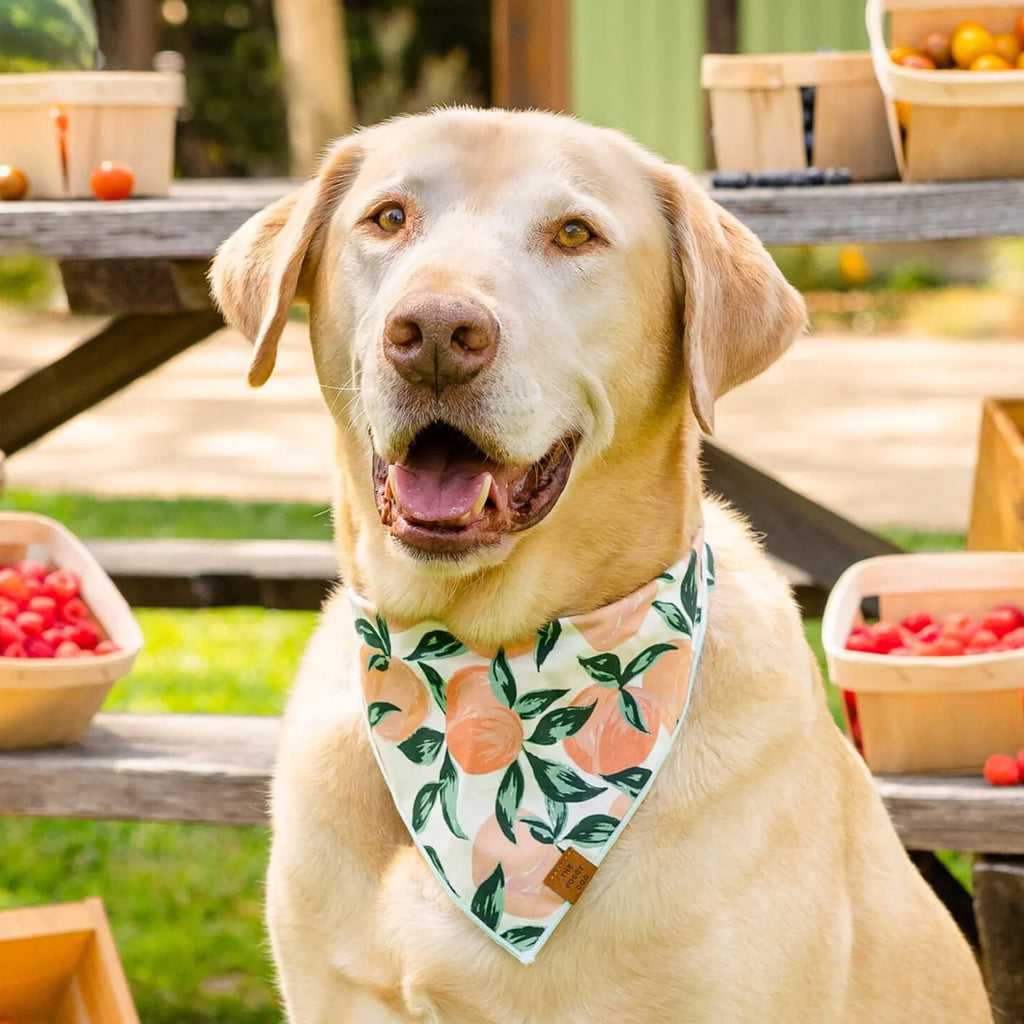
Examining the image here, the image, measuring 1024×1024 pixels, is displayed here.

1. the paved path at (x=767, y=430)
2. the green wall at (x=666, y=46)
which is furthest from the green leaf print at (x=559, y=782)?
the green wall at (x=666, y=46)

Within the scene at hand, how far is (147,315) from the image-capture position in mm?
4148

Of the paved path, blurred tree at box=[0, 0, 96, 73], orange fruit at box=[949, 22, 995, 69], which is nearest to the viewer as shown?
orange fruit at box=[949, 22, 995, 69]

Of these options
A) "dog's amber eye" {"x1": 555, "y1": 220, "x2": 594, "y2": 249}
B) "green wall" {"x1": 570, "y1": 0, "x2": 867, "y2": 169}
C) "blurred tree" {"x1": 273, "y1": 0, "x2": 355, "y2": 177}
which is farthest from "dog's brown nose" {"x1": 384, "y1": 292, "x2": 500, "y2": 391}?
"blurred tree" {"x1": 273, "y1": 0, "x2": 355, "y2": 177}

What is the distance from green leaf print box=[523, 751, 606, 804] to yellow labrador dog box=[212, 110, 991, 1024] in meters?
0.02

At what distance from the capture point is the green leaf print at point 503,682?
2.33 meters

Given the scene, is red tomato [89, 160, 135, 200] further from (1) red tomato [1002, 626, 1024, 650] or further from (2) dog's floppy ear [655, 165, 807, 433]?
(1) red tomato [1002, 626, 1024, 650]

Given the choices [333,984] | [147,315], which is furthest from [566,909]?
[147,315]

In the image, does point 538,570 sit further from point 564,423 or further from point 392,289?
point 392,289

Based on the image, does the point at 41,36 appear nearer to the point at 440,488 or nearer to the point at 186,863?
the point at 440,488

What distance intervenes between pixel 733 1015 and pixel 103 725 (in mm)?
1540

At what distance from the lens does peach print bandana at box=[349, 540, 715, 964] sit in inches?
87.9

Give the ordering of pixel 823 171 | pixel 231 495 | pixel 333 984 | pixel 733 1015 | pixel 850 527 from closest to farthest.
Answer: pixel 733 1015 → pixel 333 984 → pixel 823 171 → pixel 850 527 → pixel 231 495

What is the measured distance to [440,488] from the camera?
2102 mm

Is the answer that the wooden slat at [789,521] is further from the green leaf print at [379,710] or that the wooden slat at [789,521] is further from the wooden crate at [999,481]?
the green leaf print at [379,710]
